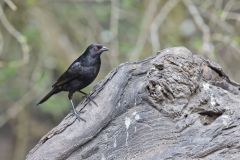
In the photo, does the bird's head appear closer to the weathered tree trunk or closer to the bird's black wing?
the bird's black wing

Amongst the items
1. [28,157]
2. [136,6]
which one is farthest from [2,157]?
[28,157]

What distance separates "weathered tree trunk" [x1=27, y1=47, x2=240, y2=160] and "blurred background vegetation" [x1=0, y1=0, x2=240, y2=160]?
3198 mm

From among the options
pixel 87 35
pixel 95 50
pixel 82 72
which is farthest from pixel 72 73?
pixel 87 35

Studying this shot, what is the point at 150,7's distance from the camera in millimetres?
7359

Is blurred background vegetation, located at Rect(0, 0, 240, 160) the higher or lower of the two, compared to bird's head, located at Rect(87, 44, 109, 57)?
higher

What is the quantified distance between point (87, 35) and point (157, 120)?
474 cm

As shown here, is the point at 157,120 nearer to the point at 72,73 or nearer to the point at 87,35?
the point at 72,73

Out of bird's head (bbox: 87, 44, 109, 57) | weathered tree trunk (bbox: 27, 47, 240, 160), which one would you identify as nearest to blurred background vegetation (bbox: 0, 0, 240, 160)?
bird's head (bbox: 87, 44, 109, 57)

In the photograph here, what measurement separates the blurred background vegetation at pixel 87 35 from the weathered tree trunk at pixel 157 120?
3198 mm

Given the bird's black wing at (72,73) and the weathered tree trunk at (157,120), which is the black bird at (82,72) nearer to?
the bird's black wing at (72,73)

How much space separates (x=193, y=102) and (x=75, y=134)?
25.5 inches

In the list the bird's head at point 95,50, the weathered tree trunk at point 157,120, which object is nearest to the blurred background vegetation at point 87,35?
the bird's head at point 95,50

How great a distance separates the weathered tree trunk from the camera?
3137 mm

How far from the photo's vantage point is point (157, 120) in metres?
3.21
